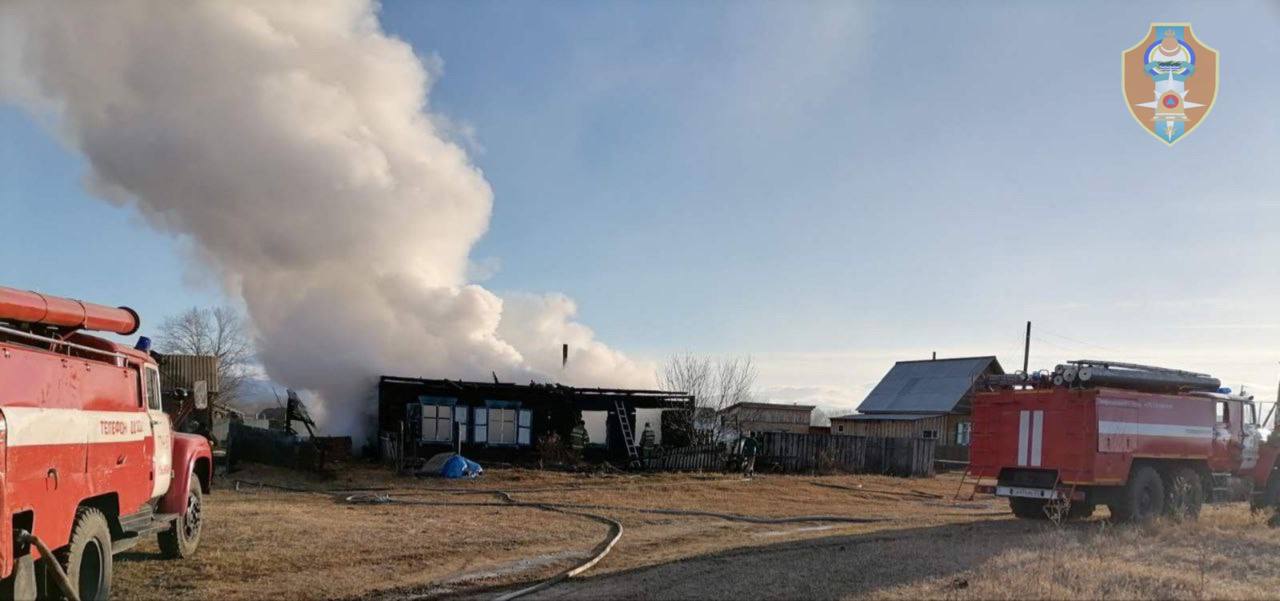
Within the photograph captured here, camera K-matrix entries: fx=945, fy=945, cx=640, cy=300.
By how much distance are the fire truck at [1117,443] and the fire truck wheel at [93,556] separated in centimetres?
1307

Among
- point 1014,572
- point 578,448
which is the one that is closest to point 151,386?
point 1014,572

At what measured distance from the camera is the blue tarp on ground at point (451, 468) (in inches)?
982

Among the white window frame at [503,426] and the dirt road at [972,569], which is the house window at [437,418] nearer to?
the white window frame at [503,426]

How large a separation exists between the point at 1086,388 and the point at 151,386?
13.5 metres

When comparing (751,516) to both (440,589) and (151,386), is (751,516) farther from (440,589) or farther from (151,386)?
(151,386)

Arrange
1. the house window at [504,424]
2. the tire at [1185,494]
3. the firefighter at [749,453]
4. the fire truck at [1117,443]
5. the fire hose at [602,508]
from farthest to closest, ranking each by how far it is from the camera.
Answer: the house window at [504,424]
the firefighter at [749,453]
the tire at [1185,494]
the fire truck at [1117,443]
the fire hose at [602,508]

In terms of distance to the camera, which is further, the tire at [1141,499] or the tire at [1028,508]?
the tire at [1028,508]

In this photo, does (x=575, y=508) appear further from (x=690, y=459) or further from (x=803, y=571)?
(x=690, y=459)

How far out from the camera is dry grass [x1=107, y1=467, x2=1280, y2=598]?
9.19 m

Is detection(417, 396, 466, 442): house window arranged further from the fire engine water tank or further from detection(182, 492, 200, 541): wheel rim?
the fire engine water tank

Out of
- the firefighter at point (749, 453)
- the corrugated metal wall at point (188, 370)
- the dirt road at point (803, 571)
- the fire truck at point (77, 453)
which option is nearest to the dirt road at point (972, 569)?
the dirt road at point (803, 571)

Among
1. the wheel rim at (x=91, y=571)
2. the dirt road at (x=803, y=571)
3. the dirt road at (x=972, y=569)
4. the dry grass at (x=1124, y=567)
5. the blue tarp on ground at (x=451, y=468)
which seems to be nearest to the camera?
the wheel rim at (x=91, y=571)

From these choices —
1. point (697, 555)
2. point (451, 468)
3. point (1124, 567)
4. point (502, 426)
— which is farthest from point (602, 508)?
point (502, 426)

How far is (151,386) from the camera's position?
414 inches
